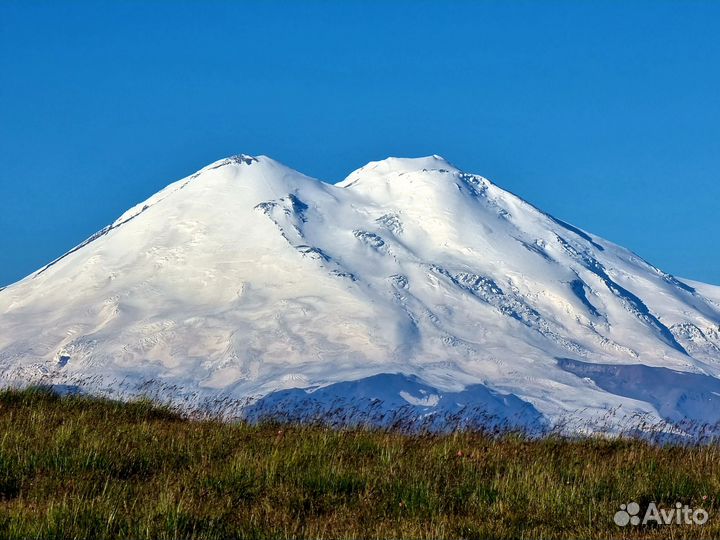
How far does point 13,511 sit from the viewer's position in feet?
28.1

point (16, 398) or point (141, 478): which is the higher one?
point (16, 398)

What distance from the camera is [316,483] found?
33.0 feet

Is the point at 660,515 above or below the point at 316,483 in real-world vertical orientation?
below

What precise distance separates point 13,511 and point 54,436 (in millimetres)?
2716

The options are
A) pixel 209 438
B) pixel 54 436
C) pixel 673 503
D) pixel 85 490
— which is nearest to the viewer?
pixel 85 490

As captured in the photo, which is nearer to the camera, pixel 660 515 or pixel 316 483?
pixel 660 515

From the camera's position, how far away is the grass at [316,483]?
28.6 feet

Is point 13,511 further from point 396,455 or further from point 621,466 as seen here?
point 621,466

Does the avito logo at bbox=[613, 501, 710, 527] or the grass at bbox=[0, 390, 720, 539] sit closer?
the grass at bbox=[0, 390, 720, 539]

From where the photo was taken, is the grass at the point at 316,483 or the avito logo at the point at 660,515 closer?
the grass at the point at 316,483

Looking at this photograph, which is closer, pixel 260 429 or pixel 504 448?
pixel 504 448

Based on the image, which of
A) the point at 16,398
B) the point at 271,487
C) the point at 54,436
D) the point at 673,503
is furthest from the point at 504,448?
the point at 16,398

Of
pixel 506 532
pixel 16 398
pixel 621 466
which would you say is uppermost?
pixel 16 398

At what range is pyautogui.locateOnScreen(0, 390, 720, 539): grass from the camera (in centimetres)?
870
